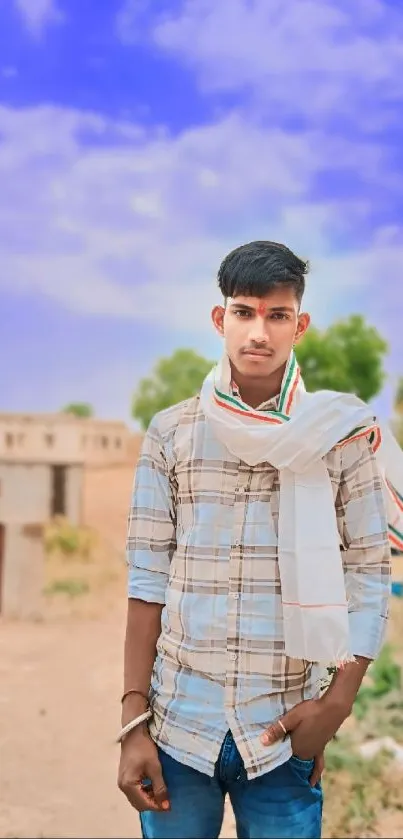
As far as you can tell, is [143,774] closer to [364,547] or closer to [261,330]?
[364,547]

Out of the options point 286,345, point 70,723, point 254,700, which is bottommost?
point 70,723

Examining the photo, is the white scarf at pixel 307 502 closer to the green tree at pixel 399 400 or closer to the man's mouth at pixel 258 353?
the man's mouth at pixel 258 353

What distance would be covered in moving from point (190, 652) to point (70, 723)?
5.96ft

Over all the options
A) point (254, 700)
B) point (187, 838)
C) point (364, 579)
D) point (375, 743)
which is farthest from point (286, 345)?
point (375, 743)

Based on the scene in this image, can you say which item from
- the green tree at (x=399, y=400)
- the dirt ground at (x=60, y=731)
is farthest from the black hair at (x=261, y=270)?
the green tree at (x=399, y=400)

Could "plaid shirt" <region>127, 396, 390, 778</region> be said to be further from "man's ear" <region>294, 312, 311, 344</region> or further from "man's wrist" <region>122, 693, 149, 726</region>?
"man's ear" <region>294, 312, 311, 344</region>

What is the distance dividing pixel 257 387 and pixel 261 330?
71 millimetres

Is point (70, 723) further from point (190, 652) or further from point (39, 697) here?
point (190, 652)

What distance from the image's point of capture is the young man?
0.88 meters

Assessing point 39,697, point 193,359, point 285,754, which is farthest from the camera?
point 193,359

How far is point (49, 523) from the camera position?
3.12 metres

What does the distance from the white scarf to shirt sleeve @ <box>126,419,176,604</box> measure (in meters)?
0.09

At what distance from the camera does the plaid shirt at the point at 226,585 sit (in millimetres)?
881

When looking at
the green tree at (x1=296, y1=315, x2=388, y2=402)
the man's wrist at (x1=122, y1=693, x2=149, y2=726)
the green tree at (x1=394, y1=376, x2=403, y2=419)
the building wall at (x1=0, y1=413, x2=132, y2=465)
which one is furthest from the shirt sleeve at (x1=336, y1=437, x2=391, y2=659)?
the green tree at (x1=394, y1=376, x2=403, y2=419)
